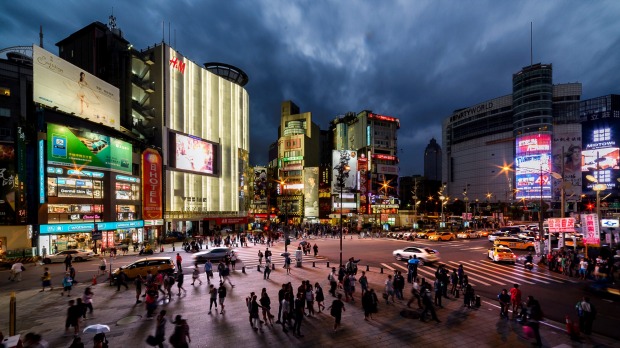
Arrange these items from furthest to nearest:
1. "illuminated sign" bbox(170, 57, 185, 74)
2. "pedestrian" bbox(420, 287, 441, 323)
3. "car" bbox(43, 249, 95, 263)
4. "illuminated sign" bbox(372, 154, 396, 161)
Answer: "illuminated sign" bbox(372, 154, 396, 161), "illuminated sign" bbox(170, 57, 185, 74), "car" bbox(43, 249, 95, 263), "pedestrian" bbox(420, 287, 441, 323)

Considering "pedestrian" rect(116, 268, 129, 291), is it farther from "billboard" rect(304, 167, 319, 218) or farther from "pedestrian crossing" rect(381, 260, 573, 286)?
"billboard" rect(304, 167, 319, 218)

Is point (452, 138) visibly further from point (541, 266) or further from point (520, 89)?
point (541, 266)

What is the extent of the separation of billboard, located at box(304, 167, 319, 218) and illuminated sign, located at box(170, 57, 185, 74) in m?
41.9

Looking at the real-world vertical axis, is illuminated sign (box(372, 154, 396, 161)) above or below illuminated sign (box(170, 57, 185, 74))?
below

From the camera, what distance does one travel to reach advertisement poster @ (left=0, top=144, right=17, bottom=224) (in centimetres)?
3253

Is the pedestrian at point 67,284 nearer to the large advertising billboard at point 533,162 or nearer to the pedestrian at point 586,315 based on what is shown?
the pedestrian at point 586,315

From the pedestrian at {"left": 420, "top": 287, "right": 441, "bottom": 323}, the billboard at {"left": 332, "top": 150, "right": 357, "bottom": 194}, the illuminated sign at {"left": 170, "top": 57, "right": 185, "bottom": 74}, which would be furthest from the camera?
the billboard at {"left": 332, "top": 150, "right": 357, "bottom": 194}

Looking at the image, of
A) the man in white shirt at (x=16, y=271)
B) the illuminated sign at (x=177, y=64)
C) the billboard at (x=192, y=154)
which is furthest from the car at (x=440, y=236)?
the illuminated sign at (x=177, y=64)

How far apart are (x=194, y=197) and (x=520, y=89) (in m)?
113

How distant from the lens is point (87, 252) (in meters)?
31.4

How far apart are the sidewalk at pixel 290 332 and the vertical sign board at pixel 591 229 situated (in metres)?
13.0

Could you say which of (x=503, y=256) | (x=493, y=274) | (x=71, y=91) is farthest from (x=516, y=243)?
(x=71, y=91)

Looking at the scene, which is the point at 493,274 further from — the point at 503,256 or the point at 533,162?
the point at 533,162

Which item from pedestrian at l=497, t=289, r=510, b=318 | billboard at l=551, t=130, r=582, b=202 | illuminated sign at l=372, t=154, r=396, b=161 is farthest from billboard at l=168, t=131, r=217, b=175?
billboard at l=551, t=130, r=582, b=202
